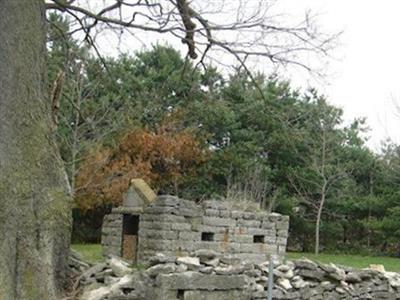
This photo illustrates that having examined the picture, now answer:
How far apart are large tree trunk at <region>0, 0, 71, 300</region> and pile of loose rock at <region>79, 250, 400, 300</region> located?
0.78 metres

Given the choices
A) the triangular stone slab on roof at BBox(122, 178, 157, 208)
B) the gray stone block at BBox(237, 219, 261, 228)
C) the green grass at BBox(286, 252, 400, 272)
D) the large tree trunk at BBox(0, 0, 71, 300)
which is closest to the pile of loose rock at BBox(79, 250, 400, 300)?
the large tree trunk at BBox(0, 0, 71, 300)

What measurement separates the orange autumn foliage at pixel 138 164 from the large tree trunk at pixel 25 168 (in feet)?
49.9

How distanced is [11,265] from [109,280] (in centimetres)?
132

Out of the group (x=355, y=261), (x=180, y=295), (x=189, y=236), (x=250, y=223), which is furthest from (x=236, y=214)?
(x=180, y=295)

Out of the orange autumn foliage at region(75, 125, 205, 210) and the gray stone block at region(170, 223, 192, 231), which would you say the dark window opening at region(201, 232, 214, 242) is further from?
the orange autumn foliage at region(75, 125, 205, 210)

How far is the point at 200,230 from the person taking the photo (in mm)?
13680

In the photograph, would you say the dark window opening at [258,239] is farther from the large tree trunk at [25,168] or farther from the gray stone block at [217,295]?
the large tree trunk at [25,168]

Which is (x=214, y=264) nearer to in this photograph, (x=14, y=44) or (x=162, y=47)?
(x=14, y=44)

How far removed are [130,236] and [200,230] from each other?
6.37 ft

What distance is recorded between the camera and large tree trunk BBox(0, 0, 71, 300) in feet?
15.3

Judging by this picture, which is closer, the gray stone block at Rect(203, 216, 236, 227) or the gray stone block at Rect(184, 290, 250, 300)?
the gray stone block at Rect(184, 290, 250, 300)

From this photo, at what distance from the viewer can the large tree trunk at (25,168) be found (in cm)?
466

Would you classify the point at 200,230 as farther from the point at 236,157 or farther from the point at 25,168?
the point at 236,157

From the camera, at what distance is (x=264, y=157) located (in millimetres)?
26344
